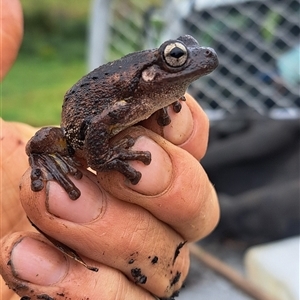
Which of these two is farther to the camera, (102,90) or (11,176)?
(11,176)

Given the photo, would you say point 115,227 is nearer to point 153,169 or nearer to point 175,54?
point 153,169

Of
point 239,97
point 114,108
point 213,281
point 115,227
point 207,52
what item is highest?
point 207,52

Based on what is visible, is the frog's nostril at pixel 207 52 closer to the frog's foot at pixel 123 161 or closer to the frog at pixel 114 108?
the frog at pixel 114 108

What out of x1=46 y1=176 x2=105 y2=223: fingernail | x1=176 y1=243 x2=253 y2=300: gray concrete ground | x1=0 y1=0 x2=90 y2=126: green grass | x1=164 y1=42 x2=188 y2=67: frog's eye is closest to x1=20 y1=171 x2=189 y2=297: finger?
x1=46 y1=176 x2=105 y2=223: fingernail

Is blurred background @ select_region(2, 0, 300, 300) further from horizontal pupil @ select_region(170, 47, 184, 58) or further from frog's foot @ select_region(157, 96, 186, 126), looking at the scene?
horizontal pupil @ select_region(170, 47, 184, 58)

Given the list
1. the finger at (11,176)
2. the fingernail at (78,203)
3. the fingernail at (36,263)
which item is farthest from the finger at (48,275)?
the finger at (11,176)

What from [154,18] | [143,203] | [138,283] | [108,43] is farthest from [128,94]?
[108,43]

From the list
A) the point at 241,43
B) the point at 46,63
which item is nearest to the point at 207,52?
the point at 241,43
